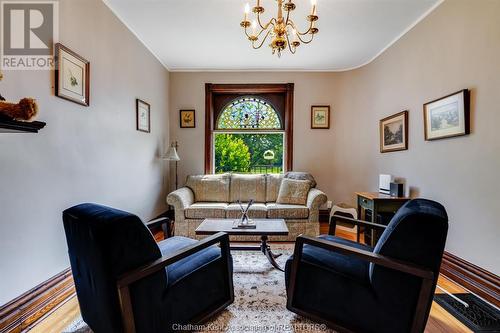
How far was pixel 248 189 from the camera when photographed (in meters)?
3.91

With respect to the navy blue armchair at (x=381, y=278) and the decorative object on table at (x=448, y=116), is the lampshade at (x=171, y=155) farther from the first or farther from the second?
the decorative object on table at (x=448, y=116)

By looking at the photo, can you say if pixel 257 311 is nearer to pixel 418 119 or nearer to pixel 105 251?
pixel 105 251

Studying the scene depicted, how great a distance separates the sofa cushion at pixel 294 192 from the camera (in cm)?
356

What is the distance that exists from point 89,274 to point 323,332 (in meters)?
1.44

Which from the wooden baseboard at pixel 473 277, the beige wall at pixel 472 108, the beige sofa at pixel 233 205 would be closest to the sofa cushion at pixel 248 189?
the beige sofa at pixel 233 205

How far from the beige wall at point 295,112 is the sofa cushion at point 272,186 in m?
0.56

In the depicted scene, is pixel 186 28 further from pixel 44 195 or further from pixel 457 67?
pixel 457 67

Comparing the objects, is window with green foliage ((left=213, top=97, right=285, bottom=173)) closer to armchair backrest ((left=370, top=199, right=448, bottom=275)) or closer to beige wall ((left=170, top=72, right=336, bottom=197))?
beige wall ((left=170, top=72, right=336, bottom=197))

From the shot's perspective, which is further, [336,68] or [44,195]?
[336,68]

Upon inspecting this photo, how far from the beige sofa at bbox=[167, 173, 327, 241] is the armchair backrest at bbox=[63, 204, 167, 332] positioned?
1894 millimetres

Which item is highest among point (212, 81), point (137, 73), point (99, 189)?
point (212, 81)

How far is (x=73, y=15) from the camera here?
2104 millimetres

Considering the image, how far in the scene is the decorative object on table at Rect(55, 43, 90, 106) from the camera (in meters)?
1.94

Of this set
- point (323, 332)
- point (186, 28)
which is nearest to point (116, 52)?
point (186, 28)
